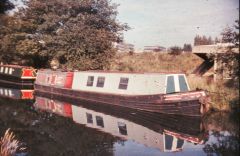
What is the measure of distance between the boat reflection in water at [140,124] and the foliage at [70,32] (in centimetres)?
733

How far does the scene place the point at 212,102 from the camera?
1688 centimetres

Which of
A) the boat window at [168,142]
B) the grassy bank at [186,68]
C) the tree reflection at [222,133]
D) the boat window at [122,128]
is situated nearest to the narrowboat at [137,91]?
the tree reflection at [222,133]

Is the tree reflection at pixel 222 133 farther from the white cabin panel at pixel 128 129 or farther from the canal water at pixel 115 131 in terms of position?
the white cabin panel at pixel 128 129

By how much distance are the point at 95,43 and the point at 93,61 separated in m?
1.33

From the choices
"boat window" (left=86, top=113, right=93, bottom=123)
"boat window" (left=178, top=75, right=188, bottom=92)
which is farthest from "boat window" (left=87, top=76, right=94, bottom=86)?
"boat window" (left=178, top=75, right=188, bottom=92)

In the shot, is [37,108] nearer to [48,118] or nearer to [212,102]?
[48,118]

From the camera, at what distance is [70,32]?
86.9ft

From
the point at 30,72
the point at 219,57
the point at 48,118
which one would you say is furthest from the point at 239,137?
the point at 30,72

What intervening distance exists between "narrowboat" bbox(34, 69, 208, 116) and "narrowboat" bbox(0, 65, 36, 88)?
652 centimetres

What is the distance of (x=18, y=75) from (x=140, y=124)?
57.4 feet

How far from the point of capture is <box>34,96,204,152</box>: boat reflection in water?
12453 millimetres

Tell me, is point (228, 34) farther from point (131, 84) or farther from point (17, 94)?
point (17, 94)

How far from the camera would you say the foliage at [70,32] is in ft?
86.2

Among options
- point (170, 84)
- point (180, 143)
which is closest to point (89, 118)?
point (170, 84)
